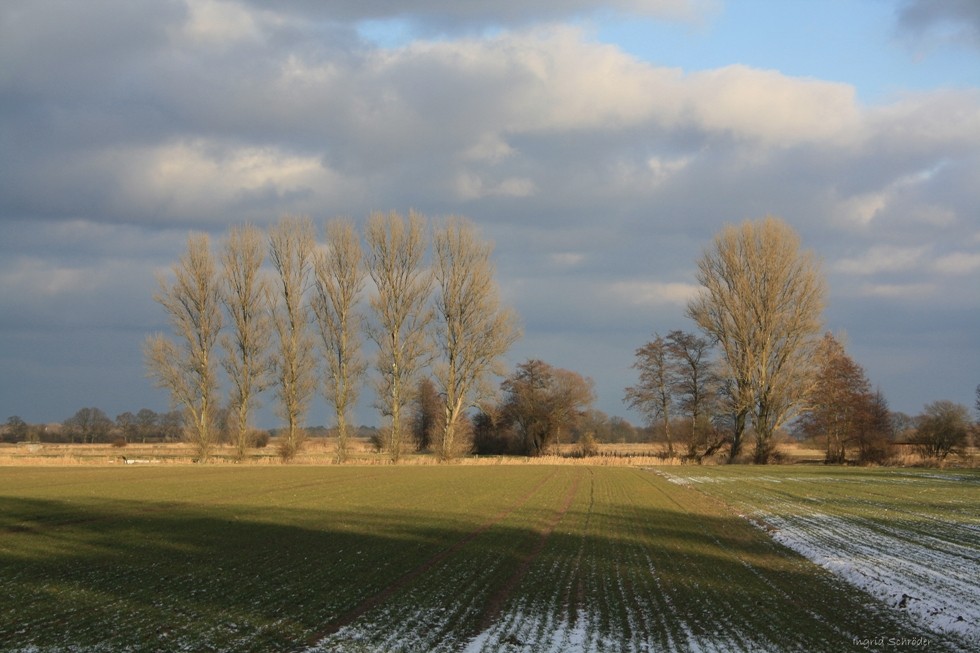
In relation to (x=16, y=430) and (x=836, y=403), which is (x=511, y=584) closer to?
(x=836, y=403)

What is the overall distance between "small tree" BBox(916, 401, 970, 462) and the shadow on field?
161 feet

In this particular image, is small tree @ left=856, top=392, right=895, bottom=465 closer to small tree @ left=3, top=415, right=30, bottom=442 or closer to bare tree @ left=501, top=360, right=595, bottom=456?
bare tree @ left=501, top=360, right=595, bottom=456

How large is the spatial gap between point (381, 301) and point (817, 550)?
44.0 metres

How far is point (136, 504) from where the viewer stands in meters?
23.1

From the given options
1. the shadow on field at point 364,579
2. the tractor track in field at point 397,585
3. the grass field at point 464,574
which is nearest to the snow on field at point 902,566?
the grass field at point 464,574

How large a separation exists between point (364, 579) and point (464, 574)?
1598mm

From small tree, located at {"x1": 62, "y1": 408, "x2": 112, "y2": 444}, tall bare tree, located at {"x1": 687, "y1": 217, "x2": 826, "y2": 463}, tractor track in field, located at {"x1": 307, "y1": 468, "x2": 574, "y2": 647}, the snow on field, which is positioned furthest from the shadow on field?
small tree, located at {"x1": 62, "y1": 408, "x2": 112, "y2": 444}

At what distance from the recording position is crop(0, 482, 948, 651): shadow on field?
29.0 ft

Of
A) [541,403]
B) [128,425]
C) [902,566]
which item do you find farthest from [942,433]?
[128,425]

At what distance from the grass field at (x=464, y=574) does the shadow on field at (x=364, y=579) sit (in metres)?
0.05

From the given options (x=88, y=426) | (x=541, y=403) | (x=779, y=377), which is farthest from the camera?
(x=88, y=426)

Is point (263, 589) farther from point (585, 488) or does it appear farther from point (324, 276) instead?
point (324, 276)

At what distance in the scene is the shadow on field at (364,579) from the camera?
883 cm

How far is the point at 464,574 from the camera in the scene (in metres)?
12.1
